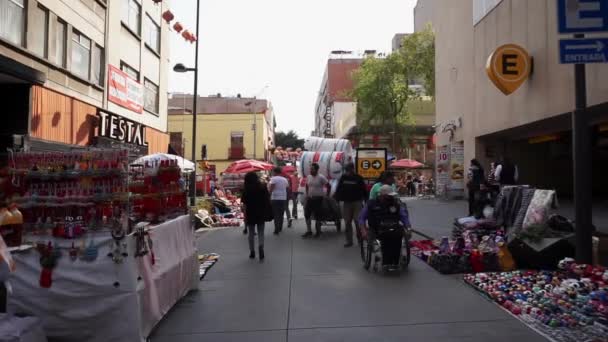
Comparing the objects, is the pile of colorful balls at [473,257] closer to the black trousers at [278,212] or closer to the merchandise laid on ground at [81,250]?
the merchandise laid on ground at [81,250]

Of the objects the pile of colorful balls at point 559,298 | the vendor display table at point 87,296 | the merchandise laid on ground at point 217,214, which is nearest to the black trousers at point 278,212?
the merchandise laid on ground at point 217,214

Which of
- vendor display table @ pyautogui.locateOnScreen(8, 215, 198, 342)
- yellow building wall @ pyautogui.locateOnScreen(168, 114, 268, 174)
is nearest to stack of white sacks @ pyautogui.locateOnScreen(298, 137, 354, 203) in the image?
vendor display table @ pyautogui.locateOnScreen(8, 215, 198, 342)

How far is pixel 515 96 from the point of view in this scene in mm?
16062

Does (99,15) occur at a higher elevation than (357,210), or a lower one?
higher

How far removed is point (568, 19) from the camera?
6.00 meters

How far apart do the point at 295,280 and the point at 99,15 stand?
14.7 m

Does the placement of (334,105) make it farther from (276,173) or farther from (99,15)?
(276,173)

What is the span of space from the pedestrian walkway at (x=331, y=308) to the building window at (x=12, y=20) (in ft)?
28.6

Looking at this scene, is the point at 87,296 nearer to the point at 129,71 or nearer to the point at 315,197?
the point at 315,197

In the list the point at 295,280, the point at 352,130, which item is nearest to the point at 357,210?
the point at 295,280

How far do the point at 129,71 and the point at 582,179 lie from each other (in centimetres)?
1931

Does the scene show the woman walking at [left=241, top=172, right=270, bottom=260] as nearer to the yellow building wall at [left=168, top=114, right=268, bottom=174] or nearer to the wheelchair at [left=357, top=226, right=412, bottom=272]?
the wheelchair at [left=357, top=226, right=412, bottom=272]

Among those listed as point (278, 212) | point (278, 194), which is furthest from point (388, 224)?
point (278, 212)

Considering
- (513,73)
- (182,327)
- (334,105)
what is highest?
(334,105)
